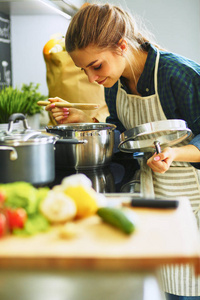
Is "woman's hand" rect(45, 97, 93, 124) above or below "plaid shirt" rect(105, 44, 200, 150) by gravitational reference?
below

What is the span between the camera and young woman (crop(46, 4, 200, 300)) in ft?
4.08

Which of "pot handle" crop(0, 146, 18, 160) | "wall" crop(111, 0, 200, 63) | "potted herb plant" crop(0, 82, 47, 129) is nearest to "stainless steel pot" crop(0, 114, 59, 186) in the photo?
"pot handle" crop(0, 146, 18, 160)

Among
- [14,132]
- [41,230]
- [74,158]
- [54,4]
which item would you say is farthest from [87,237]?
[54,4]

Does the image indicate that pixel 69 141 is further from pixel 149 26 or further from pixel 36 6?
pixel 149 26

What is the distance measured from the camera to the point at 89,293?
60 centimetres

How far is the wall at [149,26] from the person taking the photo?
265 cm

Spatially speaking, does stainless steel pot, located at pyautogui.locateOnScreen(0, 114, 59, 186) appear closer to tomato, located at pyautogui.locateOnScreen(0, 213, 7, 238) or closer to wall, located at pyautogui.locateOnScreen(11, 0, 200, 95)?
tomato, located at pyautogui.locateOnScreen(0, 213, 7, 238)

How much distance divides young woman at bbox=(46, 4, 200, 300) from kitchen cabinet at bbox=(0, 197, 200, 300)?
20.8 inches

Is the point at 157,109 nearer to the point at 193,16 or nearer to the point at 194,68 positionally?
the point at 194,68

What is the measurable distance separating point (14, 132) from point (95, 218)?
1.03 feet

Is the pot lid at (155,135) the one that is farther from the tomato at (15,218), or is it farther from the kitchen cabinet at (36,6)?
the kitchen cabinet at (36,6)

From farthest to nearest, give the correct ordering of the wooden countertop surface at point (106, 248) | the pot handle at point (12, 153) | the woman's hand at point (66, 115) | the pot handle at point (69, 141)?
the woman's hand at point (66, 115)
the pot handle at point (69, 141)
the pot handle at point (12, 153)
the wooden countertop surface at point (106, 248)

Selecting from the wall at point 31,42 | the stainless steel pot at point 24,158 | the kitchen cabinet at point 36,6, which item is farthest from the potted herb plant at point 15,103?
the stainless steel pot at point 24,158

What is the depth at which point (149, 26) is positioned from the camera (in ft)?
9.01
